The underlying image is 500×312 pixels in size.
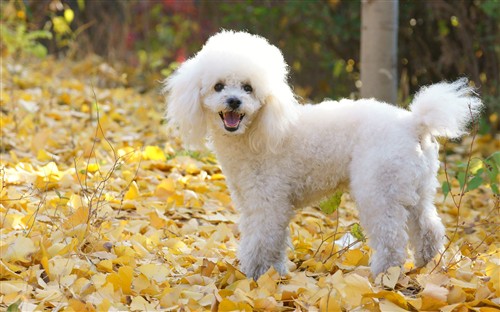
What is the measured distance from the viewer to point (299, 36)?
293 inches

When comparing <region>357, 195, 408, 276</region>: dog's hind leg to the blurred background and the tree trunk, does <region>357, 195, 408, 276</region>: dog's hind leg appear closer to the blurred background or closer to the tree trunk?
the tree trunk

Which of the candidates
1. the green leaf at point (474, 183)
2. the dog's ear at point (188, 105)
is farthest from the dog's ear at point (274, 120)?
the green leaf at point (474, 183)

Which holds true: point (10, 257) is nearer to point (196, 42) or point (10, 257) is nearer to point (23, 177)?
point (23, 177)

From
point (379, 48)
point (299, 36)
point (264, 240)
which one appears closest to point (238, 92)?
point (264, 240)

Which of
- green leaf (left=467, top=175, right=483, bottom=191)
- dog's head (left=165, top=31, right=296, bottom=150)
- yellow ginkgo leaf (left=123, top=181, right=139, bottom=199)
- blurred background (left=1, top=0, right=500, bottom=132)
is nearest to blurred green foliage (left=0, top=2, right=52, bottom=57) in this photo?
blurred background (left=1, top=0, right=500, bottom=132)

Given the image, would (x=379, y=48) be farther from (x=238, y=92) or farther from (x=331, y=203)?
(x=238, y=92)

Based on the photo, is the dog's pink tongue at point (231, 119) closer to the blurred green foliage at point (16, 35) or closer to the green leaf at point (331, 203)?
the green leaf at point (331, 203)

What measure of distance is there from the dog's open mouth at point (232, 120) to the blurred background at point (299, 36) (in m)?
2.57

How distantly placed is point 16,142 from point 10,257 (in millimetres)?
2368

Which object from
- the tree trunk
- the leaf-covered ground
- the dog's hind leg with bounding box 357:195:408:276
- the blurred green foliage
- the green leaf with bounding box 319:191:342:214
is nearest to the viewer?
the leaf-covered ground

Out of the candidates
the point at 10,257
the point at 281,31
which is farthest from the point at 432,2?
the point at 10,257

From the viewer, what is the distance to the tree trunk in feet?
15.8

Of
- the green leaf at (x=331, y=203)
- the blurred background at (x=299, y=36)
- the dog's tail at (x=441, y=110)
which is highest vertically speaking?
the blurred background at (x=299, y=36)

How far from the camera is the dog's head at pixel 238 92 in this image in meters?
3.04
